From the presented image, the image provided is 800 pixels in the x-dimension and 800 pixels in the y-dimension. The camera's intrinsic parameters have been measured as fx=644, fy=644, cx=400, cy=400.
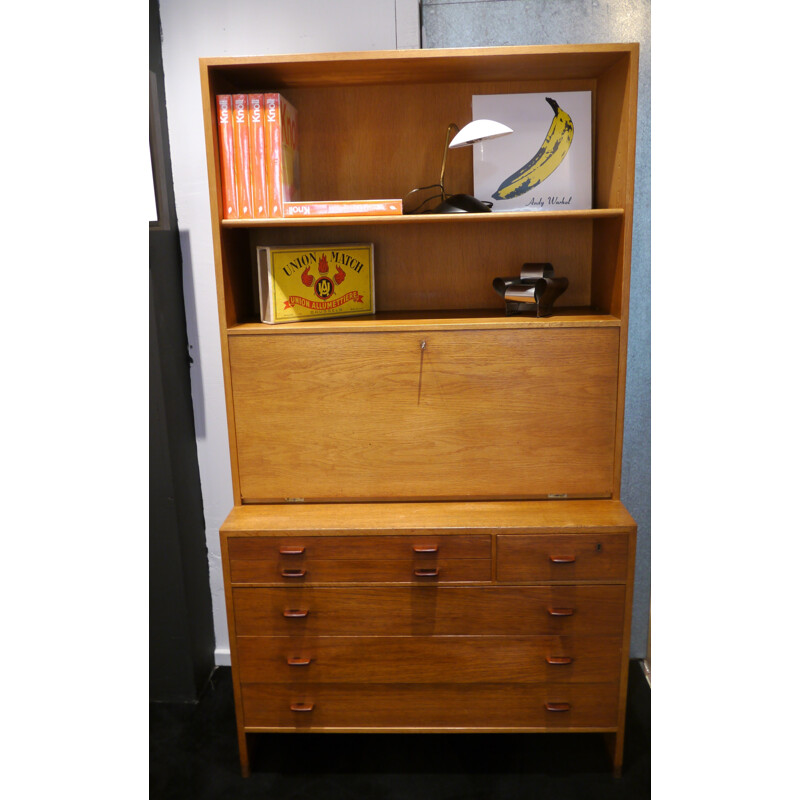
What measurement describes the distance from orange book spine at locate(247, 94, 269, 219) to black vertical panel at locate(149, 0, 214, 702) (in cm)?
41

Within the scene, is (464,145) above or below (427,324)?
above

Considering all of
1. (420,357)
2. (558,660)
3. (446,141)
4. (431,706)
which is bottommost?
(431,706)

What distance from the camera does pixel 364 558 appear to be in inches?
73.2

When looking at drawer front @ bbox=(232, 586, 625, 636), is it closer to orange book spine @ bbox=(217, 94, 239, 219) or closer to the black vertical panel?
the black vertical panel

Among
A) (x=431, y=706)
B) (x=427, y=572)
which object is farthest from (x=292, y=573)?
(x=431, y=706)

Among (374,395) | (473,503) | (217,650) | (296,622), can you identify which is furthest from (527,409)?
(217,650)

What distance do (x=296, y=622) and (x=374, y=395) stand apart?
71 cm

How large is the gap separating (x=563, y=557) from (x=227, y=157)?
1480 mm

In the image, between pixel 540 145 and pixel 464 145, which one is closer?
pixel 464 145

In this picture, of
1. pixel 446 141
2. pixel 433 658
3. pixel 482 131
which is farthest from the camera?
pixel 446 141

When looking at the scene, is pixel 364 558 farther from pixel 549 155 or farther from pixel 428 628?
pixel 549 155

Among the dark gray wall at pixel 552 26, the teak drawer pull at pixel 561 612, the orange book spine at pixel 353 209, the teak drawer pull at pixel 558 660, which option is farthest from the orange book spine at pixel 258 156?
the teak drawer pull at pixel 558 660

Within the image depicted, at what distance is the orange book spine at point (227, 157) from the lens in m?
1.80

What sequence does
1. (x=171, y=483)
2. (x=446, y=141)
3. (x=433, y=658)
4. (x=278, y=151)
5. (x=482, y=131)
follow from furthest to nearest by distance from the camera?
(x=171, y=483) → (x=446, y=141) → (x=433, y=658) → (x=278, y=151) → (x=482, y=131)
